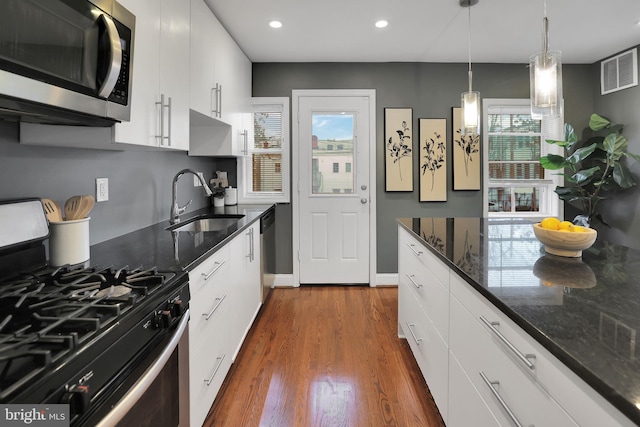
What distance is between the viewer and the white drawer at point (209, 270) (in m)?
1.41

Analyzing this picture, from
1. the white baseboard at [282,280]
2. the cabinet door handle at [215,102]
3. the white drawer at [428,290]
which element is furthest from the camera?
the white baseboard at [282,280]

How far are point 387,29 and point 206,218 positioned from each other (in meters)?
2.25

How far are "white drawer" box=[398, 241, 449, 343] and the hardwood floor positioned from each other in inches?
20.1

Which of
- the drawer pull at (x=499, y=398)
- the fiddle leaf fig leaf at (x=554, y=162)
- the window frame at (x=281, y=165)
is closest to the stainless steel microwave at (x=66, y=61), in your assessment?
the drawer pull at (x=499, y=398)

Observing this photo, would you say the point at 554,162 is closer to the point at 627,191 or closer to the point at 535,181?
the point at 535,181

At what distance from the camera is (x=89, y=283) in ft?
3.57

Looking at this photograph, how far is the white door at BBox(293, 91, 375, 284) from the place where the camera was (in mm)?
3838

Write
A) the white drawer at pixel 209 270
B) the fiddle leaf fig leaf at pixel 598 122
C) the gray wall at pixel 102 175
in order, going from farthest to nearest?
the fiddle leaf fig leaf at pixel 598 122
the white drawer at pixel 209 270
the gray wall at pixel 102 175

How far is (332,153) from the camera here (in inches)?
152

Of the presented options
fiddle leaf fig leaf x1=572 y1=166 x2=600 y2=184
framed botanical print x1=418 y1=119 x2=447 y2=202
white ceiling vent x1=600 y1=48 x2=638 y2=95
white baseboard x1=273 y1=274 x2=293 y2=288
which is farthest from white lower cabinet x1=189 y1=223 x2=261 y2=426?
white ceiling vent x1=600 y1=48 x2=638 y2=95

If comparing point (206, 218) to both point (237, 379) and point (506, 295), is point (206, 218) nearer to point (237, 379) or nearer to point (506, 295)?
point (237, 379)

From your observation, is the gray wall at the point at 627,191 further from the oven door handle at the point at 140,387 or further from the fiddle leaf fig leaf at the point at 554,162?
the oven door handle at the point at 140,387

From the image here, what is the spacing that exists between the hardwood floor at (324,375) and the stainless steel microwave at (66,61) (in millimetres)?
1547

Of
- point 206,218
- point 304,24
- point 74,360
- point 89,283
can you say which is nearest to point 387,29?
point 304,24
